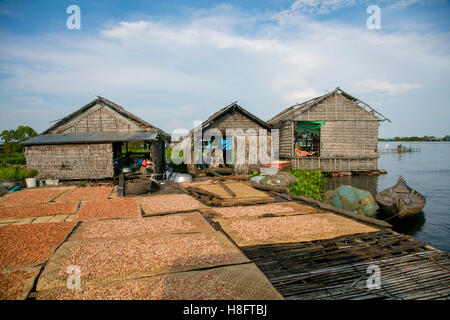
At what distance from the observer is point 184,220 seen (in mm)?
5750

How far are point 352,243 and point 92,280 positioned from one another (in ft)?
14.1

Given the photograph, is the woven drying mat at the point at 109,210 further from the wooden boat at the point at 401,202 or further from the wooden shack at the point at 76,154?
the wooden boat at the point at 401,202

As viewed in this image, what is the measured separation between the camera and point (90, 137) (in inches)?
508

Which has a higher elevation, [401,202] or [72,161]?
[72,161]

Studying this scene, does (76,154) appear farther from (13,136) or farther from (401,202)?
(13,136)

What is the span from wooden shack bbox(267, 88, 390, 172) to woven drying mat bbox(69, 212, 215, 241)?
48.1 ft

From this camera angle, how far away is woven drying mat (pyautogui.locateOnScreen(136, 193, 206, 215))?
6820 millimetres

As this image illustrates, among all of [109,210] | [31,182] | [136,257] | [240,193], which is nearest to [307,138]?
[240,193]

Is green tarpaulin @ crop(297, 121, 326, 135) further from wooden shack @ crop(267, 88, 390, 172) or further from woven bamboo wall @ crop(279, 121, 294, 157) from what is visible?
woven bamboo wall @ crop(279, 121, 294, 157)

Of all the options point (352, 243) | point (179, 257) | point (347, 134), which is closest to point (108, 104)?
point (179, 257)

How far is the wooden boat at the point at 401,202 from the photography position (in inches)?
364

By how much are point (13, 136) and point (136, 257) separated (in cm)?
3143
